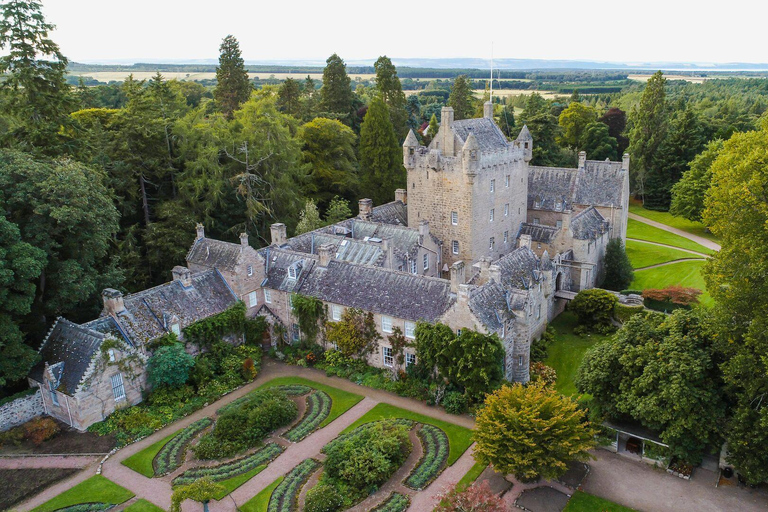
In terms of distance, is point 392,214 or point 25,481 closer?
point 25,481

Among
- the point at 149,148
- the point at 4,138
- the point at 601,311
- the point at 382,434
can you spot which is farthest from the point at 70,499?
the point at 601,311

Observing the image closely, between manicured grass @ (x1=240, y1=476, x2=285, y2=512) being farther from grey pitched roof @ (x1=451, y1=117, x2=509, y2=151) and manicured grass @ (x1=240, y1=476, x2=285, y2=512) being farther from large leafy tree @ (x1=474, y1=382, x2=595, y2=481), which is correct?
grey pitched roof @ (x1=451, y1=117, x2=509, y2=151)

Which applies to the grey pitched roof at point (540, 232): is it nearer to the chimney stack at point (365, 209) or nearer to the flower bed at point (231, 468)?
the chimney stack at point (365, 209)

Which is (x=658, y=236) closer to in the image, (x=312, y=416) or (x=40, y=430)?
(x=312, y=416)

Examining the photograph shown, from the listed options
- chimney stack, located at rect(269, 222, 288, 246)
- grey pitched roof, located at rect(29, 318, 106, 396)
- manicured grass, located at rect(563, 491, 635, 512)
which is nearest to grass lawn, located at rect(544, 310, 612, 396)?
manicured grass, located at rect(563, 491, 635, 512)

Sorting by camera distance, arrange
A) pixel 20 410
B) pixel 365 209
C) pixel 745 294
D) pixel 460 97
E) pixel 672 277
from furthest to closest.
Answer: pixel 460 97, pixel 672 277, pixel 365 209, pixel 20 410, pixel 745 294

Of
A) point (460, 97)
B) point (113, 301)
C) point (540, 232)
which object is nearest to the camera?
point (113, 301)

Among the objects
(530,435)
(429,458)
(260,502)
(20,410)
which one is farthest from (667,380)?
(20,410)
